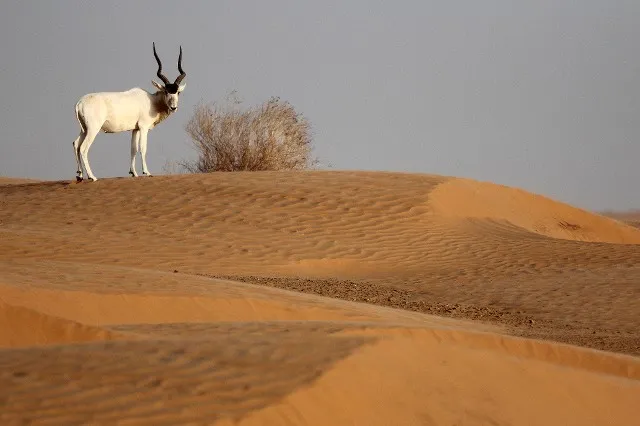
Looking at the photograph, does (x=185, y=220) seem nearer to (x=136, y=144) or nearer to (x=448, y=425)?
(x=136, y=144)

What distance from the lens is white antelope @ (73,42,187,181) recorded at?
21688 mm

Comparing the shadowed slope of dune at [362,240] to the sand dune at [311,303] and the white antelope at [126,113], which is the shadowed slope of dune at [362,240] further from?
the white antelope at [126,113]

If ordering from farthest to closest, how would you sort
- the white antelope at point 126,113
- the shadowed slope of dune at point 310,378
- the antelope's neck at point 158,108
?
the antelope's neck at point 158,108 < the white antelope at point 126,113 < the shadowed slope of dune at point 310,378

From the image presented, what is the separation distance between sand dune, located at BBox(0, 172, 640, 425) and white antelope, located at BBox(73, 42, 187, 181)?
0.91m

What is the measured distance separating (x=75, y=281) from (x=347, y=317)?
2837 millimetres

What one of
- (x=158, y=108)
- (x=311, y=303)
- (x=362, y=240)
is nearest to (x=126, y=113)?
(x=158, y=108)

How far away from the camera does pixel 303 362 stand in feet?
19.5

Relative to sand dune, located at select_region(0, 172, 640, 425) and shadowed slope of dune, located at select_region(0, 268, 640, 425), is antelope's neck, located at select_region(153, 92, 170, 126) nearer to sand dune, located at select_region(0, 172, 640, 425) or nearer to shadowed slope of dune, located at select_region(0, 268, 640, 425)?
sand dune, located at select_region(0, 172, 640, 425)

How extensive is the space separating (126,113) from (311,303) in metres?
12.4

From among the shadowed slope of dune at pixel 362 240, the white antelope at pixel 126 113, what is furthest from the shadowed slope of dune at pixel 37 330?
the white antelope at pixel 126 113

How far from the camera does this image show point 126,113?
73.2 ft

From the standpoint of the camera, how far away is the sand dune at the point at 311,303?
215 inches

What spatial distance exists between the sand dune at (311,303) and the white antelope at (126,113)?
91 cm

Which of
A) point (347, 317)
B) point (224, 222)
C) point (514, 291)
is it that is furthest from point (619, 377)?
point (224, 222)
